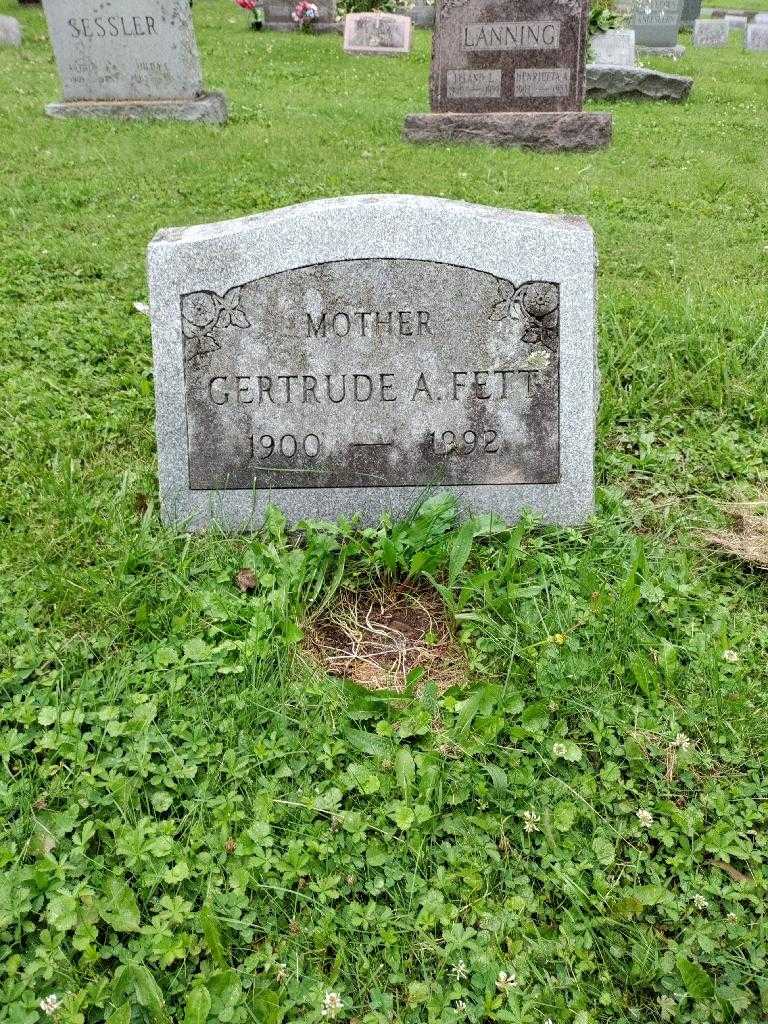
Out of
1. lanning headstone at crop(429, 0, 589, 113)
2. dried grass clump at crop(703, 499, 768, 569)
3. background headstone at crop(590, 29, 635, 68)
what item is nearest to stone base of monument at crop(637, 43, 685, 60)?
background headstone at crop(590, 29, 635, 68)

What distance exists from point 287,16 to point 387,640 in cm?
1491

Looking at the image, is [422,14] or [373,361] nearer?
[373,361]

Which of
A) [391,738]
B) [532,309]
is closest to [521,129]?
[532,309]

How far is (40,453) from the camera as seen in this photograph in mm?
3311

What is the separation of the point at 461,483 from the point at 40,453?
1.62 m

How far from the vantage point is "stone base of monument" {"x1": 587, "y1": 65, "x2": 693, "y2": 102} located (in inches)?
403

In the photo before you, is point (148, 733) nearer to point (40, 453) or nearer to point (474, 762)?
point (474, 762)

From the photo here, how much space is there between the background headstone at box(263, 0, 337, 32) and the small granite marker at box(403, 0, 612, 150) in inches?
311

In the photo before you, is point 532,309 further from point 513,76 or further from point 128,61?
point 128,61

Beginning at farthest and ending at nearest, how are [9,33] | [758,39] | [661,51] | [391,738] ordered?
[758,39]
[661,51]
[9,33]
[391,738]

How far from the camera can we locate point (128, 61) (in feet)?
26.6

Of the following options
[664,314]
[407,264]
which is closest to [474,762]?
[407,264]

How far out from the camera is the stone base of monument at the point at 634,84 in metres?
10.2

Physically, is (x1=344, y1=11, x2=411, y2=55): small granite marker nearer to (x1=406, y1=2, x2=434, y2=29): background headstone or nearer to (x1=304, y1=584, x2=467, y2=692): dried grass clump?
(x1=406, y1=2, x2=434, y2=29): background headstone
